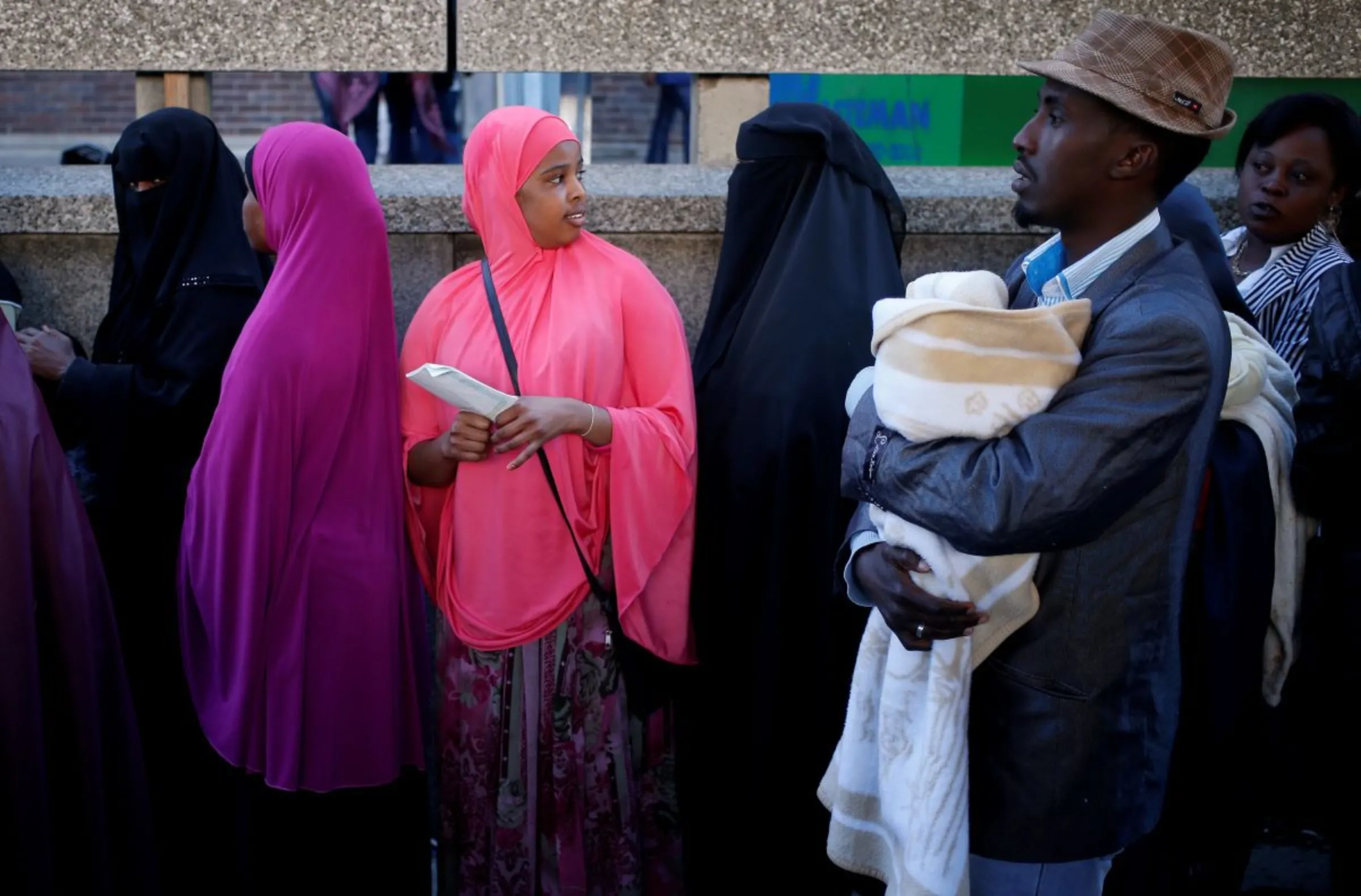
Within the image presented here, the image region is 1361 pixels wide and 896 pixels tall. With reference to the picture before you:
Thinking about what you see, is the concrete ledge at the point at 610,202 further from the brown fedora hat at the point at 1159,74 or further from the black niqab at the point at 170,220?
the brown fedora hat at the point at 1159,74

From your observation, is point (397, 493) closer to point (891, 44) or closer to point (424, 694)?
point (424, 694)

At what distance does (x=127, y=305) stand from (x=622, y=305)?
1231 mm

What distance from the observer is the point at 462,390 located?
2824 mm

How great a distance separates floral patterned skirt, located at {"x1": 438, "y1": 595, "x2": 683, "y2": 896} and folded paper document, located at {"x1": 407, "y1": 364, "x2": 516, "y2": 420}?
0.58 meters

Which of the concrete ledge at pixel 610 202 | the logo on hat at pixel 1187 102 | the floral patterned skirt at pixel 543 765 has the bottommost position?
the floral patterned skirt at pixel 543 765

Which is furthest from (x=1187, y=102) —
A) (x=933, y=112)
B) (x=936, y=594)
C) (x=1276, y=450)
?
(x=933, y=112)

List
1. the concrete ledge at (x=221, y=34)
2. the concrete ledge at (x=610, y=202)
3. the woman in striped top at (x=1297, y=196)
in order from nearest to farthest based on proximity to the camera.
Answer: the woman in striped top at (x=1297, y=196) < the concrete ledge at (x=610, y=202) < the concrete ledge at (x=221, y=34)

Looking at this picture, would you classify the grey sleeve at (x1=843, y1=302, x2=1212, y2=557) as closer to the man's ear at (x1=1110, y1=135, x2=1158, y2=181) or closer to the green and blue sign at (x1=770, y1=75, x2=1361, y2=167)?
the man's ear at (x1=1110, y1=135, x2=1158, y2=181)

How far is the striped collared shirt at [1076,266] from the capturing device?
2.36m

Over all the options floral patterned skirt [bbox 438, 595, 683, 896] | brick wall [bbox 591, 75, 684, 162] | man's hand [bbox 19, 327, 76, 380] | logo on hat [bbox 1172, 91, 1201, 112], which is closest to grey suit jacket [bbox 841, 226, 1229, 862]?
logo on hat [bbox 1172, 91, 1201, 112]

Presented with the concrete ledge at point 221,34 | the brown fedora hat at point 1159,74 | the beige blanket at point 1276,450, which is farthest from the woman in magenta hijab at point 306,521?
the beige blanket at point 1276,450

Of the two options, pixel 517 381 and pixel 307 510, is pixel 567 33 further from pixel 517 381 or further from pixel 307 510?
pixel 307 510

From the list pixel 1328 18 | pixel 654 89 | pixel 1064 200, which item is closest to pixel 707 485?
pixel 1064 200

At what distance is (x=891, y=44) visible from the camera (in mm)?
4066
